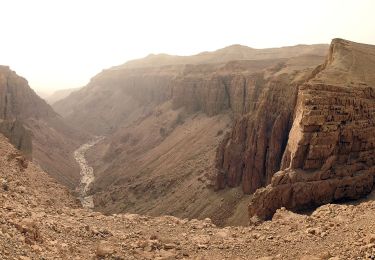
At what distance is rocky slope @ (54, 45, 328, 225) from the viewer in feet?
142

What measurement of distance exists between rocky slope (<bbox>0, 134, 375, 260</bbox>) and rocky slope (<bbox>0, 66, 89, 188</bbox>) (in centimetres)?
2795

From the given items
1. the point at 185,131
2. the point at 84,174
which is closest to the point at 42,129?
the point at 84,174

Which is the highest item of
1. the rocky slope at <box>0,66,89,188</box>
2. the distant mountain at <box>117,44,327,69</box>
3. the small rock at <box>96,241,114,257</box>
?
the distant mountain at <box>117,44,327,69</box>

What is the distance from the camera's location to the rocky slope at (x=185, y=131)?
1704 inches

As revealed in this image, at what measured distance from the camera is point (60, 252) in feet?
47.9

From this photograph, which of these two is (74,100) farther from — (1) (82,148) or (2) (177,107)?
(2) (177,107)

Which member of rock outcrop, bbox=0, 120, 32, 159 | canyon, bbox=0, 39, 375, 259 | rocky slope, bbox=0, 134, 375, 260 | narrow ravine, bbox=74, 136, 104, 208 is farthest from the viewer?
narrow ravine, bbox=74, 136, 104, 208

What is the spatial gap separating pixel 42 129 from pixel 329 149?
64.8 metres

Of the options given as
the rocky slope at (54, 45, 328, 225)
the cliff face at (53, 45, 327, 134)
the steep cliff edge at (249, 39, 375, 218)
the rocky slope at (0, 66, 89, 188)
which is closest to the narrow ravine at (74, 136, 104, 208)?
the rocky slope at (0, 66, 89, 188)

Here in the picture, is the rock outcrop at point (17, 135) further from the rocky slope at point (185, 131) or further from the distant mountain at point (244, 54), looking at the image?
the distant mountain at point (244, 54)

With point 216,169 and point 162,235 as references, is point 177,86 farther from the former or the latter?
point 162,235

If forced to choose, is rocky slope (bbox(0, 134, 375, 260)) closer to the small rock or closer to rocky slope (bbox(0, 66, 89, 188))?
the small rock

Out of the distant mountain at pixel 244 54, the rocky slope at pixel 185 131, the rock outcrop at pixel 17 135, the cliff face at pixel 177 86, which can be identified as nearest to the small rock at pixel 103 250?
the rocky slope at pixel 185 131

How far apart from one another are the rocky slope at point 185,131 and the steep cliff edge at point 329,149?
7136 millimetres
